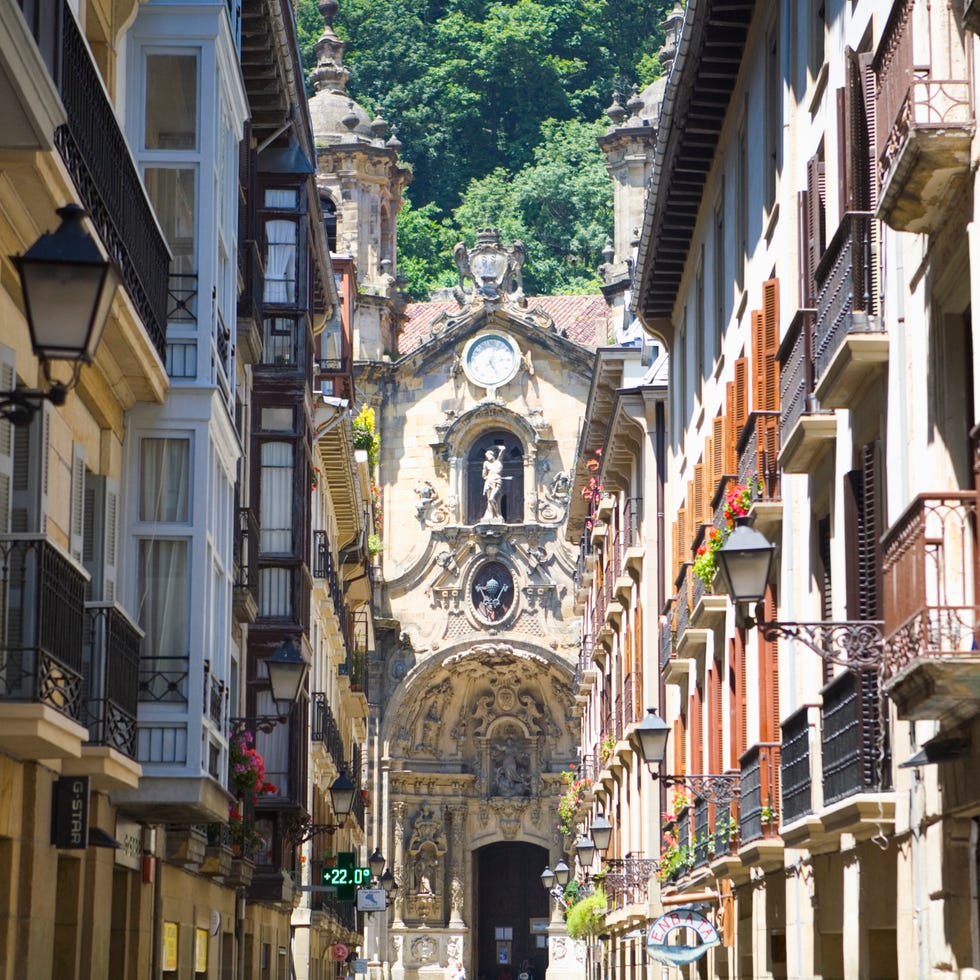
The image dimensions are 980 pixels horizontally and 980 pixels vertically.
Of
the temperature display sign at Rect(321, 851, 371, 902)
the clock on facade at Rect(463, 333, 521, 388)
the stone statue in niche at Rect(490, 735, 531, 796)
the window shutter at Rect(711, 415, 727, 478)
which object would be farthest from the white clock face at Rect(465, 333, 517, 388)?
the window shutter at Rect(711, 415, 727, 478)

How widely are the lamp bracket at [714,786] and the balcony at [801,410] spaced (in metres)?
5.83

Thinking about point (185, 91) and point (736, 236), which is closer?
point (185, 91)

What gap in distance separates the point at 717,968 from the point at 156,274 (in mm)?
13009

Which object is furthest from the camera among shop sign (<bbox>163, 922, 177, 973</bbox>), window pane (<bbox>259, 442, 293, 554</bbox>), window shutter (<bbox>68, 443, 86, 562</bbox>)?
window pane (<bbox>259, 442, 293, 554</bbox>)

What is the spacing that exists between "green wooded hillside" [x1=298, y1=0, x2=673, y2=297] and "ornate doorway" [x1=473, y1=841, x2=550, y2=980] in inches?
1331

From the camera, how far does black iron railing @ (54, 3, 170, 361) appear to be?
14.4 m

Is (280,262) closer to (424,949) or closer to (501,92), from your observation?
(424,949)

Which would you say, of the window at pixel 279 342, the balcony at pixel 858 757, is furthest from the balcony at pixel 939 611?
the window at pixel 279 342

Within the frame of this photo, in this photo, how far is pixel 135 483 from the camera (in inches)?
757

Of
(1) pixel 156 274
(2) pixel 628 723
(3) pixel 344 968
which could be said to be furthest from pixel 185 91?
(3) pixel 344 968

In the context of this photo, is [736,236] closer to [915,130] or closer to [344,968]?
[915,130]

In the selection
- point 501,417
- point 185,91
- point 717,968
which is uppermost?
point 501,417

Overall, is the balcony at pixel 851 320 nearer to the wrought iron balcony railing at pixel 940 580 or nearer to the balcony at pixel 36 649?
the wrought iron balcony railing at pixel 940 580

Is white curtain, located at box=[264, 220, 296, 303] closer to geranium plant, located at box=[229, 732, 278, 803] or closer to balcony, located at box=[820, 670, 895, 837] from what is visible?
geranium plant, located at box=[229, 732, 278, 803]
